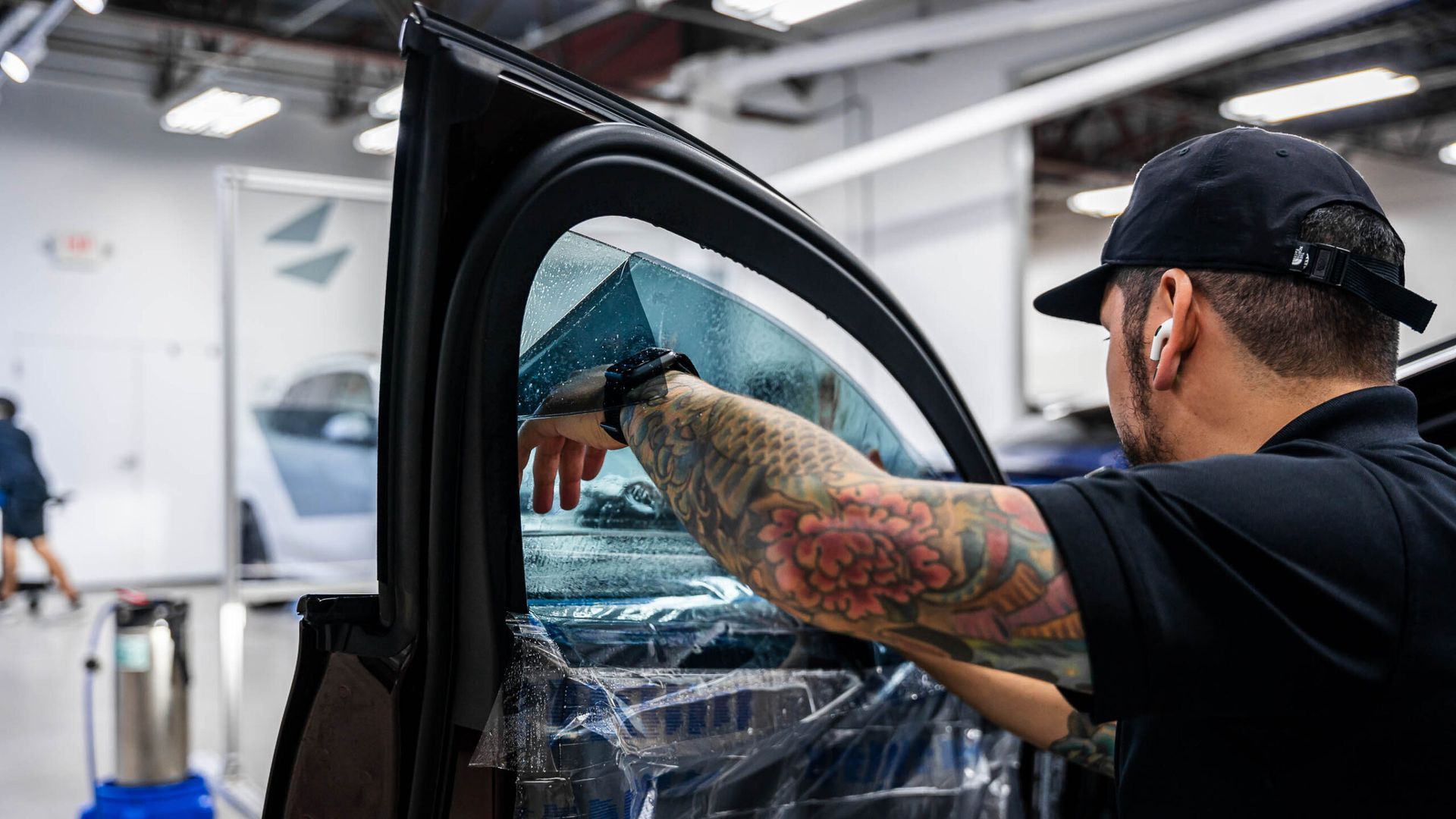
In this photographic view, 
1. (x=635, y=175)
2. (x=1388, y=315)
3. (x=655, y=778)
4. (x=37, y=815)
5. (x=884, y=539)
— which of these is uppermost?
(x=635, y=175)

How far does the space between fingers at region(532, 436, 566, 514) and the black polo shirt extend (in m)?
0.44

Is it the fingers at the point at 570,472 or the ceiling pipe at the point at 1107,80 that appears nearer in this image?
the fingers at the point at 570,472

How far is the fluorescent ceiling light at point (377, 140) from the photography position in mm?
10594

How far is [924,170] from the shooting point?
944 centimetres

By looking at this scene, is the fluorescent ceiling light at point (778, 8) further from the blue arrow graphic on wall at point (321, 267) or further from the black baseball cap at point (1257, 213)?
the black baseball cap at point (1257, 213)

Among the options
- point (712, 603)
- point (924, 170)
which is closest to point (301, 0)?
point (924, 170)

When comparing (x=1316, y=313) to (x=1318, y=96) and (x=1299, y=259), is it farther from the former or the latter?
(x=1318, y=96)

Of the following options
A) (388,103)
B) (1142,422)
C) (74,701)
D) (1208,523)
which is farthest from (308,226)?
(1208,523)

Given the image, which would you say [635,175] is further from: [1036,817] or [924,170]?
[924,170]

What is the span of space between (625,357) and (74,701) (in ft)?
20.9

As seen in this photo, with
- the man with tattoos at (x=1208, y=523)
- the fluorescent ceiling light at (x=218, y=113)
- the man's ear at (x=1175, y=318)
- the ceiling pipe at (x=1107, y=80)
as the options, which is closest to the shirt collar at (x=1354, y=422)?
the man with tattoos at (x=1208, y=523)

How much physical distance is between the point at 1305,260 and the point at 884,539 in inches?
17.7

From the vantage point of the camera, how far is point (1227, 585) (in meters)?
0.78

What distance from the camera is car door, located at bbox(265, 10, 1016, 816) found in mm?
870
